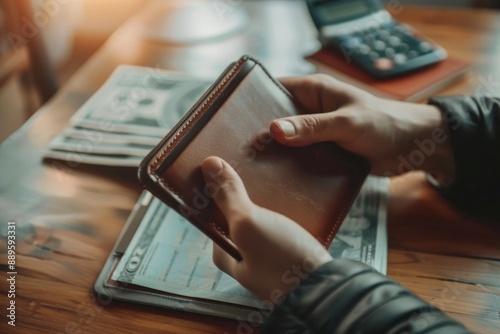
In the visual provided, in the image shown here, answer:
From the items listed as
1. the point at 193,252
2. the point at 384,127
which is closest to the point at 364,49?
the point at 384,127

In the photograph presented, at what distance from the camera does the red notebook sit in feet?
2.96

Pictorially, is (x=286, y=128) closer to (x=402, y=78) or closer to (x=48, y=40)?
(x=402, y=78)

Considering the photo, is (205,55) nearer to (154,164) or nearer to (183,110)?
(183,110)

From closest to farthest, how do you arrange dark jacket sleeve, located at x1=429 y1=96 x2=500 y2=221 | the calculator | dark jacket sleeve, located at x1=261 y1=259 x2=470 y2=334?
dark jacket sleeve, located at x1=261 y1=259 x2=470 y2=334 → dark jacket sleeve, located at x1=429 y1=96 x2=500 y2=221 → the calculator

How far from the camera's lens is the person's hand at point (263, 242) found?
1.80 feet

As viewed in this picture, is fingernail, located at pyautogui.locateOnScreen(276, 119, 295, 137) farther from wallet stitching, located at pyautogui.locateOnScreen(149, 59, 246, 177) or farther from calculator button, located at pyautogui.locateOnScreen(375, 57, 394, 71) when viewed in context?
calculator button, located at pyautogui.locateOnScreen(375, 57, 394, 71)

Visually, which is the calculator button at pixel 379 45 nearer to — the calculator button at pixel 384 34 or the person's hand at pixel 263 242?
the calculator button at pixel 384 34

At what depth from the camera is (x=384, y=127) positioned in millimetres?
743

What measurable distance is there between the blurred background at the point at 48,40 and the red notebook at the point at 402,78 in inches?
13.0

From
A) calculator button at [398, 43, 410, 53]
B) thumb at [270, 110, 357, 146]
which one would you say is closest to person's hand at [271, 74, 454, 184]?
thumb at [270, 110, 357, 146]


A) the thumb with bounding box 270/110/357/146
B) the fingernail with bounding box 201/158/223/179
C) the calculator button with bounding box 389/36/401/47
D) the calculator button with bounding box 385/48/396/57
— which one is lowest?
the calculator button with bounding box 385/48/396/57

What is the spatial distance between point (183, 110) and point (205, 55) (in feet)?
0.64

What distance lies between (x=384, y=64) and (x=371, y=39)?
0.08 m

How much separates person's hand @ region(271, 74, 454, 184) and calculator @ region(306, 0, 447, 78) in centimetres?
18
